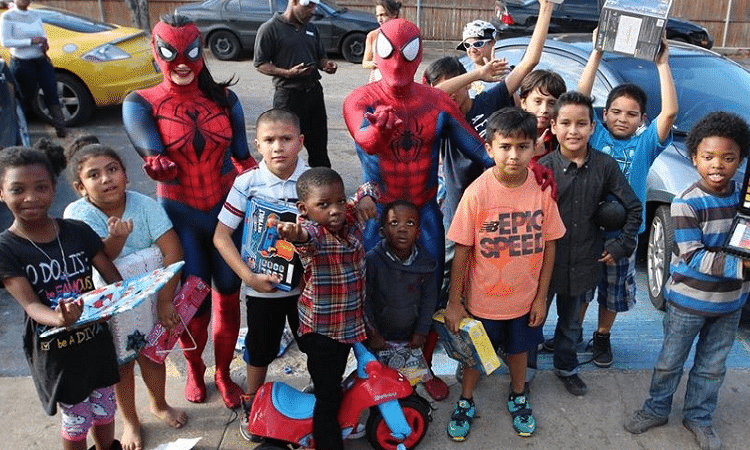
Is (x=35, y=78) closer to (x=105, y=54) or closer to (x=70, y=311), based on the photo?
(x=105, y=54)

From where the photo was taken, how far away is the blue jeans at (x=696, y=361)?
2.93m

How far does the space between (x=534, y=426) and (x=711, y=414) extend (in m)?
0.87

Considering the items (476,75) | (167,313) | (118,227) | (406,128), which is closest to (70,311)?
(118,227)

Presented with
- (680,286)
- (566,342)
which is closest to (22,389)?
(566,342)

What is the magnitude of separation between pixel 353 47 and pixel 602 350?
10483mm

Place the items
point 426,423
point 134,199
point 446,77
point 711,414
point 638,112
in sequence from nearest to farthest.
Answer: point 134,199 → point 426,423 → point 711,414 → point 638,112 → point 446,77

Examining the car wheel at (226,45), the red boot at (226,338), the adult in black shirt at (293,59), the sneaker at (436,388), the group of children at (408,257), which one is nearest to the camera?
the group of children at (408,257)

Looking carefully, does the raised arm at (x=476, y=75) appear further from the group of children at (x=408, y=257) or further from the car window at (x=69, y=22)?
the car window at (x=69, y=22)

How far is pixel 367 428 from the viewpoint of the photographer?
294 cm

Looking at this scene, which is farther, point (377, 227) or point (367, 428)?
point (377, 227)

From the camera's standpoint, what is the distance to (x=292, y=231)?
7.88 ft

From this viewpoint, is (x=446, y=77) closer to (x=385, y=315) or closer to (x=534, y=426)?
(x=385, y=315)

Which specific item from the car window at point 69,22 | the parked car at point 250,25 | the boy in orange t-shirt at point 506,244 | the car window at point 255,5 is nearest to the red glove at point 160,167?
the boy in orange t-shirt at point 506,244

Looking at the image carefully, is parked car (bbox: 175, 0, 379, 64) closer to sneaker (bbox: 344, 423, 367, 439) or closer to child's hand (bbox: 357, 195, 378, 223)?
child's hand (bbox: 357, 195, 378, 223)
